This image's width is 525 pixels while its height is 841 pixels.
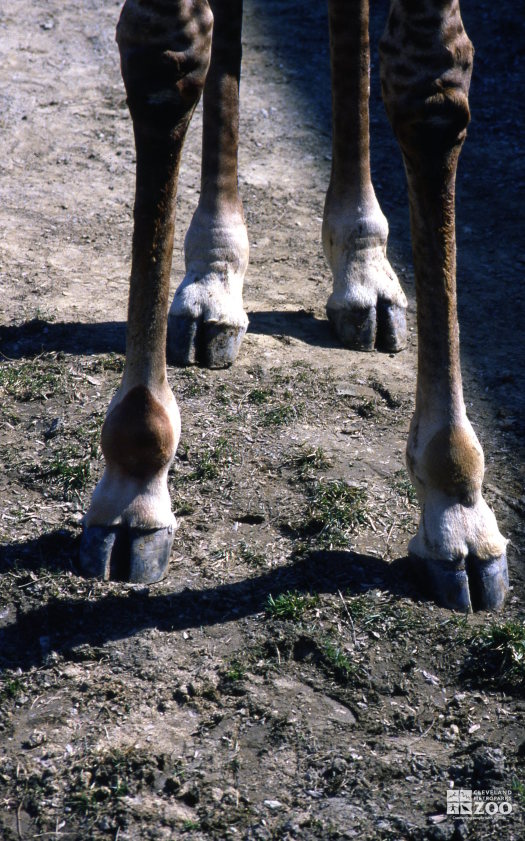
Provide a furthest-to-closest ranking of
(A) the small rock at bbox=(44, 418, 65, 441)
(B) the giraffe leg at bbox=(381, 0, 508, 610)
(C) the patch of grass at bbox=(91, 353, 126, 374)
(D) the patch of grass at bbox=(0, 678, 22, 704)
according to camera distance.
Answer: (C) the patch of grass at bbox=(91, 353, 126, 374)
(A) the small rock at bbox=(44, 418, 65, 441)
(B) the giraffe leg at bbox=(381, 0, 508, 610)
(D) the patch of grass at bbox=(0, 678, 22, 704)

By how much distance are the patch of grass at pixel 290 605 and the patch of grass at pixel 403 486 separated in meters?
0.61

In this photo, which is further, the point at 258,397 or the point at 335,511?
the point at 258,397

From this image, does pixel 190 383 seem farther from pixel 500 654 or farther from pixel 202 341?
pixel 500 654

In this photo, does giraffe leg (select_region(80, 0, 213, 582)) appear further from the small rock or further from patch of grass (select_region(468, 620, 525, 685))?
patch of grass (select_region(468, 620, 525, 685))

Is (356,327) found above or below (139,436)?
above

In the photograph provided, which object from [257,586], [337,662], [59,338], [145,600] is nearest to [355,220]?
[59,338]

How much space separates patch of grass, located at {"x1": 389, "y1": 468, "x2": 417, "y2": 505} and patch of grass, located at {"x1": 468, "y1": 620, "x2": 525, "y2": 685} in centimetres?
66

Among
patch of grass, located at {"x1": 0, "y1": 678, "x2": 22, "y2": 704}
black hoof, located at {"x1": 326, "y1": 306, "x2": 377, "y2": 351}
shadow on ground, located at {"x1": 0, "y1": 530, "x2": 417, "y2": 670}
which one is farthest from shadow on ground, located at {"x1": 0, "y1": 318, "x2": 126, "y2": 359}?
patch of grass, located at {"x1": 0, "y1": 678, "x2": 22, "y2": 704}

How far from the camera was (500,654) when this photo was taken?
249 centimetres

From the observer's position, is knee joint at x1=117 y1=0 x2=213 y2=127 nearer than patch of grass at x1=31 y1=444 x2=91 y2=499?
Yes

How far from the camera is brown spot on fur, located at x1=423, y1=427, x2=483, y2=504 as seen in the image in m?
2.63

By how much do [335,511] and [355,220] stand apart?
1.48 meters

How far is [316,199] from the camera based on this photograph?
5379mm

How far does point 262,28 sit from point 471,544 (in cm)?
604
